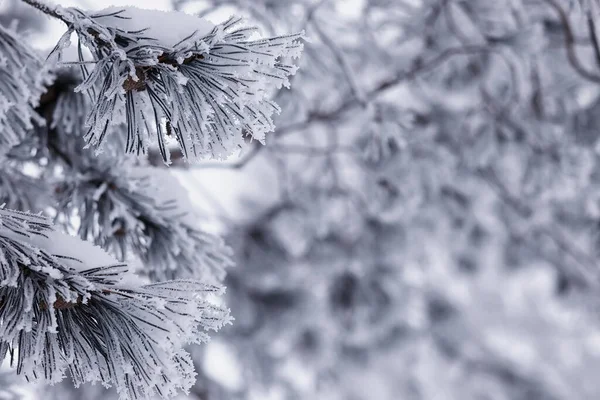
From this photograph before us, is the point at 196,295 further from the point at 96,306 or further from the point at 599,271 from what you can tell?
the point at 599,271

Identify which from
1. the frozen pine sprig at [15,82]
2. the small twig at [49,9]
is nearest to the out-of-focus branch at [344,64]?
the frozen pine sprig at [15,82]

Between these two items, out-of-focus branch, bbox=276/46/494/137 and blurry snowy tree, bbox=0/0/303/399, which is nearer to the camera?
blurry snowy tree, bbox=0/0/303/399

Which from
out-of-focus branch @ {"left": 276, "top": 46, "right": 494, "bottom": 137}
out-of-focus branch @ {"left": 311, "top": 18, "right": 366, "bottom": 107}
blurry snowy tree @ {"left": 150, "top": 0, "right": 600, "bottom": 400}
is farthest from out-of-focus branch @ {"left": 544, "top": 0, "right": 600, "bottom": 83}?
out-of-focus branch @ {"left": 311, "top": 18, "right": 366, "bottom": 107}

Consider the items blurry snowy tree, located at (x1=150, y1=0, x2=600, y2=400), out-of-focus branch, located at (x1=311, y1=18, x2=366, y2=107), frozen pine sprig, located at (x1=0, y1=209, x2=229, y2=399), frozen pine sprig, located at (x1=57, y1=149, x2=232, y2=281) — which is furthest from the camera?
blurry snowy tree, located at (x1=150, y1=0, x2=600, y2=400)

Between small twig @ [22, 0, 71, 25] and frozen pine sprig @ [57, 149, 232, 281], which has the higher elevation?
small twig @ [22, 0, 71, 25]

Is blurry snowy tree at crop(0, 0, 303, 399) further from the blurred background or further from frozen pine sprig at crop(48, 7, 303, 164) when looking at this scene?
the blurred background

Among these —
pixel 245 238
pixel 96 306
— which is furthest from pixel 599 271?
pixel 96 306

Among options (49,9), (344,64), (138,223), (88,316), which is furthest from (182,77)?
(344,64)
